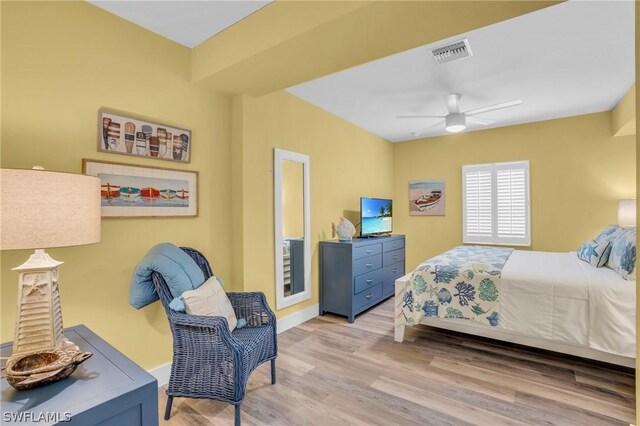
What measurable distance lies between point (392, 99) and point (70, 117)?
120 inches

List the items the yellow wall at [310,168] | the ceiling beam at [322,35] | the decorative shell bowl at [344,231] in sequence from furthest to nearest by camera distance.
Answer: the decorative shell bowl at [344,231]
the yellow wall at [310,168]
the ceiling beam at [322,35]

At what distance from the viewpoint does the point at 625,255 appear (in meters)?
2.39

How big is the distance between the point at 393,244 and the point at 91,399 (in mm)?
3939

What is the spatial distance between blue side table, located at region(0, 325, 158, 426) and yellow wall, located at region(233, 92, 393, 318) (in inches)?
64.6

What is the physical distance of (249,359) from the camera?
74.0 inches

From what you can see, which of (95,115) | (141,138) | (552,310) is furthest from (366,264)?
(95,115)

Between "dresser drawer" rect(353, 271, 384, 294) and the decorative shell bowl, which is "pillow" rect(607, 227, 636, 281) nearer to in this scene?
"dresser drawer" rect(353, 271, 384, 294)

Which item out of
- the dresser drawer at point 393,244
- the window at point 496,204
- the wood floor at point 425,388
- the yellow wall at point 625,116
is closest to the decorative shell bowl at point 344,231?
the dresser drawer at point 393,244

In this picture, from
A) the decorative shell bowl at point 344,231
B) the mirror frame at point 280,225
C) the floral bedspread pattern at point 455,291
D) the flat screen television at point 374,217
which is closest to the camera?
the floral bedspread pattern at point 455,291

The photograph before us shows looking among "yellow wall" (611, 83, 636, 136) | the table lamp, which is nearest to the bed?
"yellow wall" (611, 83, 636, 136)

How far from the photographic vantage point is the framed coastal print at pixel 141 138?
6.74ft

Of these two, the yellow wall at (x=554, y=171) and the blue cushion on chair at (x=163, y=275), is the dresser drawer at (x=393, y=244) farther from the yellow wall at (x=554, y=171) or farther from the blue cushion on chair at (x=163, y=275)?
the blue cushion on chair at (x=163, y=275)

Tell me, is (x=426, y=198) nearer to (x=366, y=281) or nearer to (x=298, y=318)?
(x=366, y=281)

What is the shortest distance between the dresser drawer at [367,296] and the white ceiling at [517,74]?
2.33 metres
